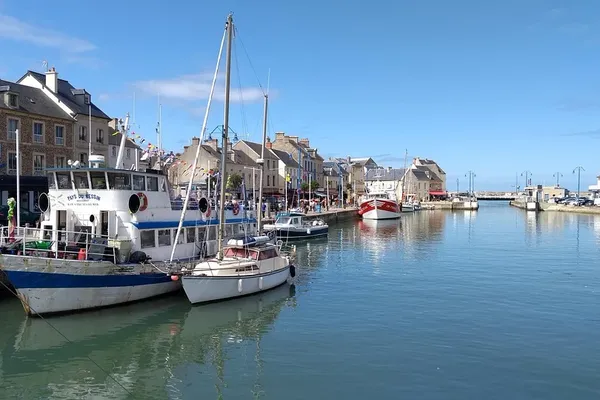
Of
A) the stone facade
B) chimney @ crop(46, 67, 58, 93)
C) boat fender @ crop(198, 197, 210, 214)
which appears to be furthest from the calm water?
chimney @ crop(46, 67, 58, 93)

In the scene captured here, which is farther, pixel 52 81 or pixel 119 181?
pixel 52 81

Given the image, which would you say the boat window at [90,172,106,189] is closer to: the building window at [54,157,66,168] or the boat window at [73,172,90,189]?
the boat window at [73,172,90,189]

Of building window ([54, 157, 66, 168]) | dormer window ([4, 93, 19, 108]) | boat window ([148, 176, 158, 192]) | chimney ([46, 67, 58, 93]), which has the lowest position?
boat window ([148, 176, 158, 192])

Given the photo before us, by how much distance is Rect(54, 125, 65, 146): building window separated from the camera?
143ft

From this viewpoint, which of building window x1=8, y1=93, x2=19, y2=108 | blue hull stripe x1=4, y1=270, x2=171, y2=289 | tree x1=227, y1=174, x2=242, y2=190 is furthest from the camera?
tree x1=227, y1=174, x2=242, y2=190

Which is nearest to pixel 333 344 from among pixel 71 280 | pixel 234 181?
pixel 71 280

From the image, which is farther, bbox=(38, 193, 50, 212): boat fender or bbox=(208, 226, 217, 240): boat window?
bbox=(208, 226, 217, 240): boat window

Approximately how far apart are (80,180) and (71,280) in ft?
15.3

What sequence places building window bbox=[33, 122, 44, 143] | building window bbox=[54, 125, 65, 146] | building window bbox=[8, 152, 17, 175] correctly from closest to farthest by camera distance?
building window bbox=[8, 152, 17, 175], building window bbox=[33, 122, 44, 143], building window bbox=[54, 125, 65, 146]

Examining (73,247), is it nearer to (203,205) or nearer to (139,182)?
(139,182)

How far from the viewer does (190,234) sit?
24.2 meters

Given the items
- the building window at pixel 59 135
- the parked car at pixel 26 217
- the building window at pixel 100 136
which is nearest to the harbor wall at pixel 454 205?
the building window at pixel 100 136

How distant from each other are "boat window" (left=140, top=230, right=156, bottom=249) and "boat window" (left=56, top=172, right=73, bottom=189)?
3468 mm

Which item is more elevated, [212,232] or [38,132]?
[38,132]
